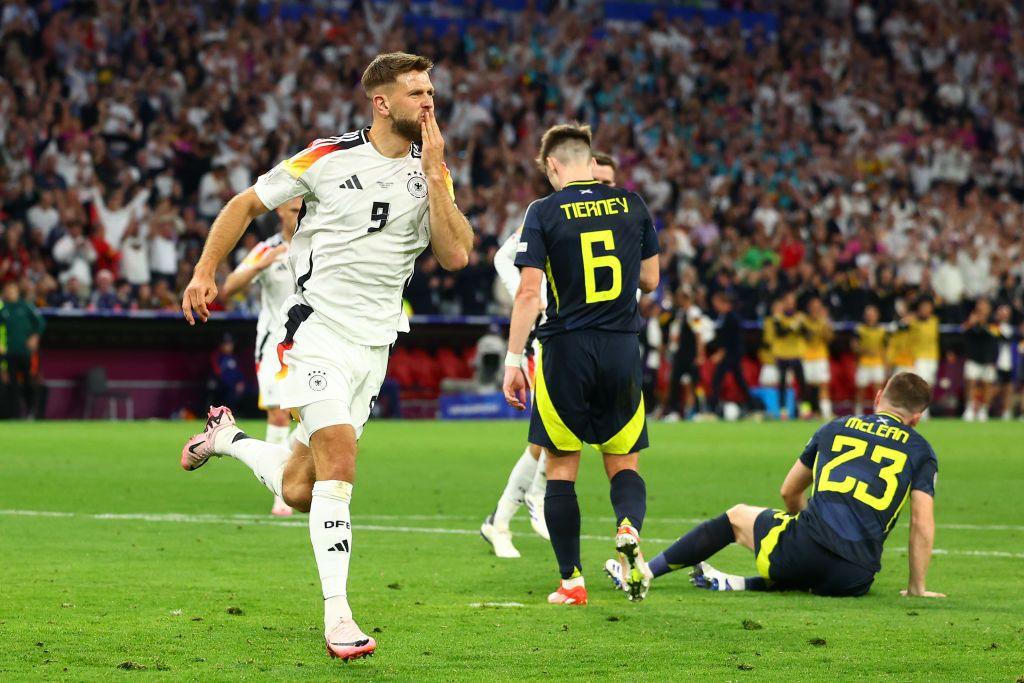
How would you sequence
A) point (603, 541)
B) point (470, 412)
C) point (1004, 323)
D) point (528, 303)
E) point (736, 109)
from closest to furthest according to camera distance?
point (528, 303) → point (603, 541) → point (470, 412) → point (1004, 323) → point (736, 109)

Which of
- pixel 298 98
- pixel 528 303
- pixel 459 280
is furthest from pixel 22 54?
pixel 528 303

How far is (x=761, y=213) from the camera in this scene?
31953 mm

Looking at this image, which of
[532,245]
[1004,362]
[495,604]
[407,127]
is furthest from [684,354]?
[407,127]

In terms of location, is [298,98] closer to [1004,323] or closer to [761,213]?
[761,213]

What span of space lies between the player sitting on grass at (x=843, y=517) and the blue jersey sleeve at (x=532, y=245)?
1624mm

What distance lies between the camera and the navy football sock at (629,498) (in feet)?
24.2

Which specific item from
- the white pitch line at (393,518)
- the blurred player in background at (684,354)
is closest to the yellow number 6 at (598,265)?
the white pitch line at (393,518)

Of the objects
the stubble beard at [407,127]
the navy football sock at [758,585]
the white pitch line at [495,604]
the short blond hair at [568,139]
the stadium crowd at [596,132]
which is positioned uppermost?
the stadium crowd at [596,132]

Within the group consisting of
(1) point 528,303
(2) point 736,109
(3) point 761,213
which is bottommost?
(1) point 528,303

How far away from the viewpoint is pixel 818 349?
28.9 meters

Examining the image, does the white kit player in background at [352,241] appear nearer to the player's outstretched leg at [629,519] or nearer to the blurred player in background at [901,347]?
the player's outstretched leg at [629,519]

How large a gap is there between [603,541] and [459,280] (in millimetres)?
17876

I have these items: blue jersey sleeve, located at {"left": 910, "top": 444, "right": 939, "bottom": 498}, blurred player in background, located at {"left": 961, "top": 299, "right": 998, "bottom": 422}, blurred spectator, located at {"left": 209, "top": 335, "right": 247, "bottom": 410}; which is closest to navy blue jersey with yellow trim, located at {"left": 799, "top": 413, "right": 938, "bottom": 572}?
blue jersey sleeve, located at {"left": 910, "top": 444, "right": 939, "bottom": 498}

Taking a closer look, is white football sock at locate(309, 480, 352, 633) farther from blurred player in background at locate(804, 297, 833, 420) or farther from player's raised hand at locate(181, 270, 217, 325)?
→ blurred player in background at locate(804, 297, 833, 420)
